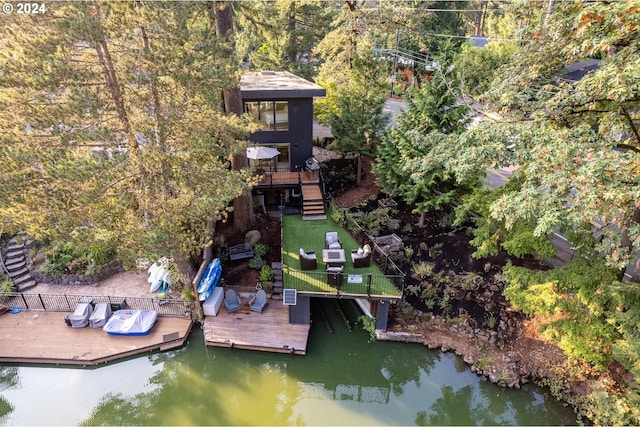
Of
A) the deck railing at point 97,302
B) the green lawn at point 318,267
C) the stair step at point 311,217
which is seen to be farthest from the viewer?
the stair step at point 311,217

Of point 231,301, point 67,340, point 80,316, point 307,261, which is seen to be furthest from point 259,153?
point 67,340

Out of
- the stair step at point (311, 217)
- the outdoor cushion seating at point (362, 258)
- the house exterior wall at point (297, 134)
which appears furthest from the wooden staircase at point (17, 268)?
the outdoor cushion seating at point (362, 258)

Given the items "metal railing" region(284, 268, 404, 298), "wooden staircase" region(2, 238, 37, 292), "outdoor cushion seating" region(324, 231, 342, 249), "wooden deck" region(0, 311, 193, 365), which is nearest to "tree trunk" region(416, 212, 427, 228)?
"outdoor cushion seating" region(324, 231, 342, 249)

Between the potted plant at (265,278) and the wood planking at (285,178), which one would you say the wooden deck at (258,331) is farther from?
the wood planking at (285,178)

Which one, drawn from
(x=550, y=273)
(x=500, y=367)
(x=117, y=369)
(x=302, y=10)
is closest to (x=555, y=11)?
(x=550, y=273)

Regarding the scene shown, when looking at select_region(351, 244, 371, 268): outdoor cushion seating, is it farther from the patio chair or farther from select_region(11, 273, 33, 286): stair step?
select_region(11, 273, 33, 286): stair step

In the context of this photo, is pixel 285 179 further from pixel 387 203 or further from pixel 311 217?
pixel 387 203
